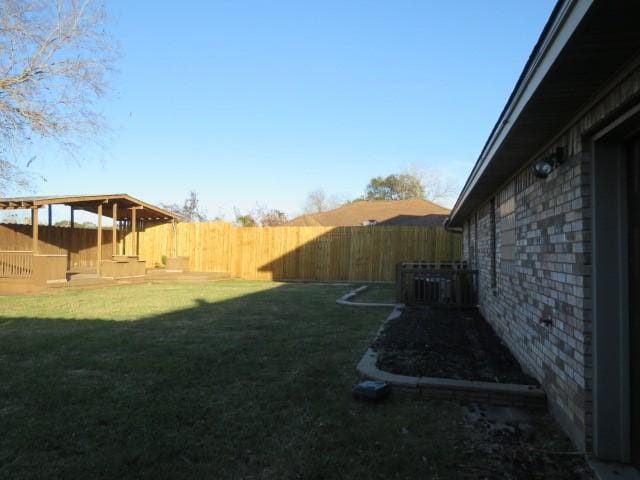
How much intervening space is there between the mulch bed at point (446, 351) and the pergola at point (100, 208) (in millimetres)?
12071

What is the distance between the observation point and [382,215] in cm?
2712

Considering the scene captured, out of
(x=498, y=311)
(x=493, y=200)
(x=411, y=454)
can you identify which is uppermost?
(x=493, y=200)

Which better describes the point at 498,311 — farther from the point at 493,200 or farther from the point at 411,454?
the point at 411,454

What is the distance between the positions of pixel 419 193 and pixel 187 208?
68.9 feet

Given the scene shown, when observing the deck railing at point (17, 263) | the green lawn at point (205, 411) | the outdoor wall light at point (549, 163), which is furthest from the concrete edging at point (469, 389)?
the deck railing at point (17, 263)

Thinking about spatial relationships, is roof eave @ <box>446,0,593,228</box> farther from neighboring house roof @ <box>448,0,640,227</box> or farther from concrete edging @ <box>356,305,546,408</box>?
concrete edging @ <box>356,305,546,408</box>

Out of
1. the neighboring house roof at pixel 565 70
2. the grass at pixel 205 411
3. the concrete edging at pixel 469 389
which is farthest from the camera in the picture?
the concrete edging at pixel 469 389

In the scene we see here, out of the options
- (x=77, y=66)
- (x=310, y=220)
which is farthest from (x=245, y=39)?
(x=310, y=220)

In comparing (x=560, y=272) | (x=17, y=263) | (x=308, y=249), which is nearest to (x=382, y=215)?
(x=308, y=249)

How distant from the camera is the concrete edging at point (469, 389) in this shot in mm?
3891

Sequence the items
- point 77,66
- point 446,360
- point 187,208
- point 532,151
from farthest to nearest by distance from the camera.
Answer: point 187,208 < point 77,66 < point 446,360 < point 532,151

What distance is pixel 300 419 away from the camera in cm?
360

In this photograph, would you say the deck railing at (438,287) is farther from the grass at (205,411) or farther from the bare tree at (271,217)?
the bare tree at (271,217)

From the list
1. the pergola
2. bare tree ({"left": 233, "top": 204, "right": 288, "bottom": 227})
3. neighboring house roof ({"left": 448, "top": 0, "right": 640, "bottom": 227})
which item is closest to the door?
neighboring house roof ({"left": 448, "top": 0, "right": 640, "bottom": 227})
